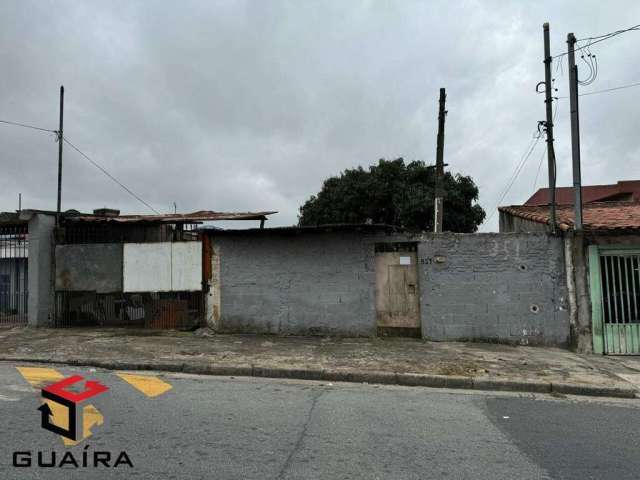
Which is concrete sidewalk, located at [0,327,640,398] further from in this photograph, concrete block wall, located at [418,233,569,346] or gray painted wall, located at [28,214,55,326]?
gray painted wall, located at [28,214,55,326]

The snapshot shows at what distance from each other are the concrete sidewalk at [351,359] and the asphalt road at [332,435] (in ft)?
1.99

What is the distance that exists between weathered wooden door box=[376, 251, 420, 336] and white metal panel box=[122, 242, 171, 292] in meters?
5.23

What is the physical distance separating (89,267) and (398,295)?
7782 mm

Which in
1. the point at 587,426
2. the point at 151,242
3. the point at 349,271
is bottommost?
the point at 587,426

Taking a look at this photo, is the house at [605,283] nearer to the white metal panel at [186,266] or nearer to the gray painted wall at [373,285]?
the gray painted wall at [373,285]

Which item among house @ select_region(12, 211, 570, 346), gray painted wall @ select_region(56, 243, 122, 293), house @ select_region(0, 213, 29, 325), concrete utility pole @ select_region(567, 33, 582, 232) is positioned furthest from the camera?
house @ select_region(0, 213, 29, 325)

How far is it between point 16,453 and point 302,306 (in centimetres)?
702

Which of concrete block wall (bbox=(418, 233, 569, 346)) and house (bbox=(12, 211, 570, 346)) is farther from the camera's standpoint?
house (bbox=(12, 211, 570, 346))

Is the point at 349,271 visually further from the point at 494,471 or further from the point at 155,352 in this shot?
the point at 494,471

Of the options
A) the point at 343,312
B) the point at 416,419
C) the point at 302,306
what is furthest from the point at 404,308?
the point at 416,419

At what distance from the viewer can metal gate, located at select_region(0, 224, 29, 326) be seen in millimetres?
12078

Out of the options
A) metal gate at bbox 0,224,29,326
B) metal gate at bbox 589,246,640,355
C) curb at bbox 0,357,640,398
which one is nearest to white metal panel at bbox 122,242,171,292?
metal gate at bbox 0,224,29,326

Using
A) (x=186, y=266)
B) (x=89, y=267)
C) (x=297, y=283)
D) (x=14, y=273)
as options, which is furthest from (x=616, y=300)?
(x=14, y=273)

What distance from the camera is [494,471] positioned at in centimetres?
356
